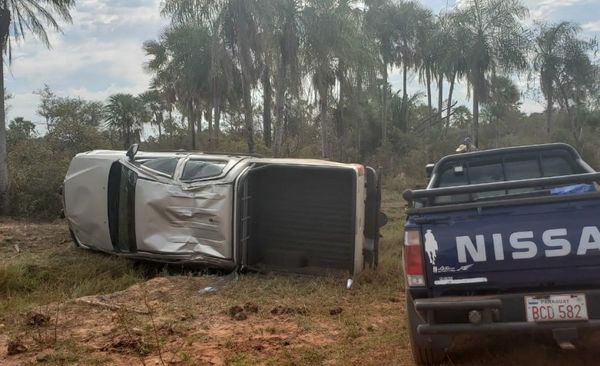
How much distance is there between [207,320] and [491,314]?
2.97 m

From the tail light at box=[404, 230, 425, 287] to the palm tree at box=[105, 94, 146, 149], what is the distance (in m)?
36.5

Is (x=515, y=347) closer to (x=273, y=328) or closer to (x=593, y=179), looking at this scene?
(x=593, y=179)

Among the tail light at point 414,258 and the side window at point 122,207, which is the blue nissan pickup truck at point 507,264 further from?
the side window at point 122,207

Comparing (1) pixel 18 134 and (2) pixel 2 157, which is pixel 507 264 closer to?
(2) pixel 2 157

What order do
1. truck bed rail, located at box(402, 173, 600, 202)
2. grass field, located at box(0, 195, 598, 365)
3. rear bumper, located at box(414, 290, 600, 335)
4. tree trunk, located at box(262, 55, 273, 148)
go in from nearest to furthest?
rear bumper, located at box(414, 290, 600, 335)
truck bed rail, located at box(402, 173, 600, 202)
grass field, located at box(0, 195, 598, 365)
tree trunk, located at box(262, 55, 273, 148)

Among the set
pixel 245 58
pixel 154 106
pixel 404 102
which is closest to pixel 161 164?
pixel 245 58

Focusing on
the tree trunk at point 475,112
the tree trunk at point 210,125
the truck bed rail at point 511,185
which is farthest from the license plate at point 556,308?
the tree trunk at point 475,112

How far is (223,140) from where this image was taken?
27844 millimetres

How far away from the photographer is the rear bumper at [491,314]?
3.27 meters

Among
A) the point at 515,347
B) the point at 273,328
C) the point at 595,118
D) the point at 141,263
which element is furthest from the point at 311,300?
the point at 595,118

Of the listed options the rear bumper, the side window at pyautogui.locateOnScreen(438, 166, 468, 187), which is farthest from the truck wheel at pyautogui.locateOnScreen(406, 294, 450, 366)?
the side window at pyautogui.locateOnScreen(438, 166, 468, 187)

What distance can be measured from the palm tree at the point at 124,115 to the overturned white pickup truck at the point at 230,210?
102ft

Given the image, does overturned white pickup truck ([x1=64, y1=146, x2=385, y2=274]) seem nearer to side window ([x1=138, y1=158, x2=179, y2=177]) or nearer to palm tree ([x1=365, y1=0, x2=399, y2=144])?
side window ([x1=138, y1=158, x2=179, y2=177])

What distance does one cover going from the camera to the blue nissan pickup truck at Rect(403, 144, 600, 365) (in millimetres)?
3309
